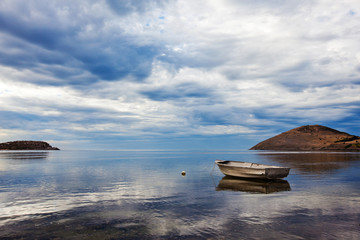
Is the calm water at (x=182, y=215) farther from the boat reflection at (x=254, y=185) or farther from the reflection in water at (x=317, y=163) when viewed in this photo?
the reflection in water at (x=317, y=163)

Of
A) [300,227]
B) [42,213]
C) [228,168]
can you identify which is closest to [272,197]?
[300,227]

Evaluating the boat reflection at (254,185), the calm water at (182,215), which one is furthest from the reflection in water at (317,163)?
the calm water at (182,215)

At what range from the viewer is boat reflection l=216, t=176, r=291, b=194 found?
80.7 feet

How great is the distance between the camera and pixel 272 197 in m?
20.5

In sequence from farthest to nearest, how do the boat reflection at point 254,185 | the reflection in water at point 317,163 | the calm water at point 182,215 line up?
the reflection in water at point 317,163 → the boat reflection at point 254,185 → the calm water at point 182,215

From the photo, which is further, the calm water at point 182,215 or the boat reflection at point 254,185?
the boat reflection at point 254,185

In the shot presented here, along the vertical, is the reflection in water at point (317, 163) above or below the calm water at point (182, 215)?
above

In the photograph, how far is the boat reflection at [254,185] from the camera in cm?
2461

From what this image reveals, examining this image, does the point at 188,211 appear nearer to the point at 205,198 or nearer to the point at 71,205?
the point at 205,198

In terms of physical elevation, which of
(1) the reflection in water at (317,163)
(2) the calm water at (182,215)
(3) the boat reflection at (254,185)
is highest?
(1) the reflection in water at (317,163)

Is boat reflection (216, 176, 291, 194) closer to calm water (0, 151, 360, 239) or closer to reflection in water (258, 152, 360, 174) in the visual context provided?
calm water (0, 151, 360, 239)

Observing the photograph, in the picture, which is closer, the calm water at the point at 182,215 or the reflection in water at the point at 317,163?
the calm water at the point at 182,215

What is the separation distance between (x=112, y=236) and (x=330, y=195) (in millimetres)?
18333

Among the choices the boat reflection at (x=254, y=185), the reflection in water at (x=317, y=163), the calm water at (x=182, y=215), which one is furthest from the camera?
the reflection in water at (x=317, y=163)
